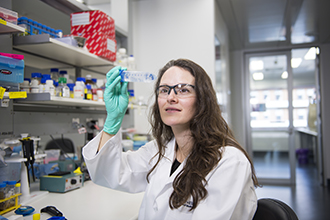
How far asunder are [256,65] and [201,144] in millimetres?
4940

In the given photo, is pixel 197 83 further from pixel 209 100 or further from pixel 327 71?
pixel 327 71

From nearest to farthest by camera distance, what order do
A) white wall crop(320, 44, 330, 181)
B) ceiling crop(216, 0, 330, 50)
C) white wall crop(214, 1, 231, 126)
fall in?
1. white wall crop(214, 1, 231, 126)
2. ceiling crop(216, 0, 330, 50)
3. white wall crop(320, 44, 330, 181)

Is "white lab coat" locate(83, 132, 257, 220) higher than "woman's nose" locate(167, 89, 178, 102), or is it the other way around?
"woman's nose" locate(167, 89, 178, 102)

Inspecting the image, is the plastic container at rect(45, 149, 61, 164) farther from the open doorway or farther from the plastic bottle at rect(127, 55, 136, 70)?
the open doorway

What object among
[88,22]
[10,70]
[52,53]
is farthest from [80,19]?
[10,70]

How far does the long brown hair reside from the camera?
1.15 meters

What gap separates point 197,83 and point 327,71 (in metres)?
4.90

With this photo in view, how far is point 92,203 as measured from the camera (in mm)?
1537

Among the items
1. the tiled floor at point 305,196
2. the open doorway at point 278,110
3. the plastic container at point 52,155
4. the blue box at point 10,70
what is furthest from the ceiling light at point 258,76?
the blue box at point 10,70

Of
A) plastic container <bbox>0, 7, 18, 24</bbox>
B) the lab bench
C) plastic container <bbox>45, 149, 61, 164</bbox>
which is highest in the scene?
plastic container <bbox>0, 7, 18, 24</bbox>

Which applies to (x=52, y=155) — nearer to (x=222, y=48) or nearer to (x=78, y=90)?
(x=78, y=90)

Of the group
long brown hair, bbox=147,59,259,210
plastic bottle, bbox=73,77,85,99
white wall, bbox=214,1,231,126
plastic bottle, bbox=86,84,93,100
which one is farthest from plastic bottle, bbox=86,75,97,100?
white wall, bbox=214,1,231,126

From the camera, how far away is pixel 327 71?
5.10 metres

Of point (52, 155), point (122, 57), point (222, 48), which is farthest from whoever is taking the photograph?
point (222, 48)
